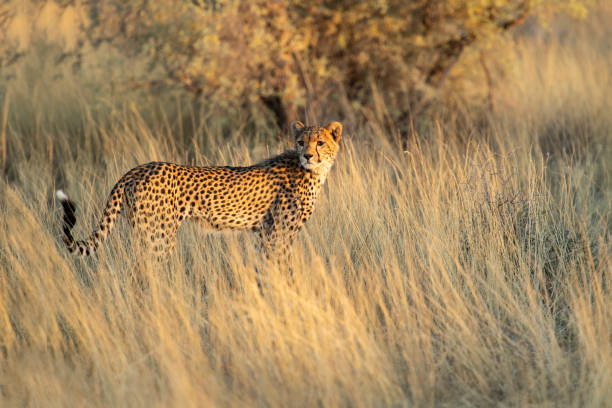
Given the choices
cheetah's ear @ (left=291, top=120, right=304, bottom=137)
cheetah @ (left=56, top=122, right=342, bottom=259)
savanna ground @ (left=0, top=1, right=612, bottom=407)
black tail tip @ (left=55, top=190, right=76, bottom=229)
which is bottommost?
savanna ground @ (left=0, top=1, right=612, bottom=407)

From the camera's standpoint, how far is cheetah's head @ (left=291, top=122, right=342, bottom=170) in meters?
4.51

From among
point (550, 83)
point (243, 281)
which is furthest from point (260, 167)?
point (550, 83)

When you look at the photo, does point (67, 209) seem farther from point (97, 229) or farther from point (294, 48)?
point (294, 48)

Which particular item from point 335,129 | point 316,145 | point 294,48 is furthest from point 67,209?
point 294,48

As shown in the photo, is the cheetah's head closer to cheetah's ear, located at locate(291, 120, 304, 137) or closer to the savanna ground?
cheetah's ear, located at locate(291, 120, 304, 137)

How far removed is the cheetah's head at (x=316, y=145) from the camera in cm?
451

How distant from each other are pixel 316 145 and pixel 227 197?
646 mm

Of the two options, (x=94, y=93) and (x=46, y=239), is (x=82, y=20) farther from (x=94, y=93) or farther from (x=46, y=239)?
(x=46, y=239)

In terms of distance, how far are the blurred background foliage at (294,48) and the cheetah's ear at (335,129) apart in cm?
208

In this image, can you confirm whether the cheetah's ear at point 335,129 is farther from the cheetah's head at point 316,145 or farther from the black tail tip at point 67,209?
the black tail tip at point 67,209

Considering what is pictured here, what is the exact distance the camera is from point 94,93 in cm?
791

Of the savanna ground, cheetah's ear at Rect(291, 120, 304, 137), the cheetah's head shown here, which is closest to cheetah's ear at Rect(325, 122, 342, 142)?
the cheetah's head

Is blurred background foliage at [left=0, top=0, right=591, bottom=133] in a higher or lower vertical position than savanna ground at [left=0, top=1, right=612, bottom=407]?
higher

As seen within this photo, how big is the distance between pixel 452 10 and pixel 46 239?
4.82 meters
